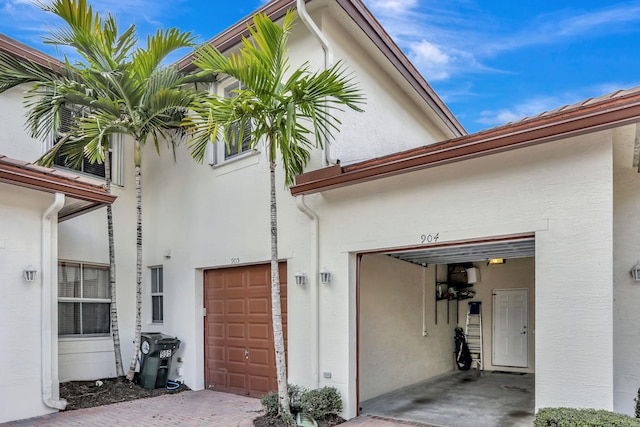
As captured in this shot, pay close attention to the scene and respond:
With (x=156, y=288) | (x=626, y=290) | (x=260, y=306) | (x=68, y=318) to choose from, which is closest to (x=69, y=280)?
(x=68, y=318)

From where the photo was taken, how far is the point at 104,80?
25.9 ft

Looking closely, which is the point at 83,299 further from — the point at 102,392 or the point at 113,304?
the point at 102,392

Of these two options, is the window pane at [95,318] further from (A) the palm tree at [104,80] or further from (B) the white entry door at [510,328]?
(B) the white entry door at [510,328]

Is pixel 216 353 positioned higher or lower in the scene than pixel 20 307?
lower

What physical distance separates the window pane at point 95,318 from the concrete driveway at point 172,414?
213 cm

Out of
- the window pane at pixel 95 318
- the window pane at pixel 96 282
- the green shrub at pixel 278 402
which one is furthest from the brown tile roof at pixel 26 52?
the green shrub at pixel 278 402

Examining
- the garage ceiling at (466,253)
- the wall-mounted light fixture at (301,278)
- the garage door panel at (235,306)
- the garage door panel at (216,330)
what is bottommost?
the garage door panel at (216,330)

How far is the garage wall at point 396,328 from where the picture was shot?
8.05 metres

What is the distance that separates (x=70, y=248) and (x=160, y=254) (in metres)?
1.75

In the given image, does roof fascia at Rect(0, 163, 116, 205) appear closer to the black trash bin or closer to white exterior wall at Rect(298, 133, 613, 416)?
the black trash bin

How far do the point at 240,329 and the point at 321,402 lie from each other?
2.76 metres

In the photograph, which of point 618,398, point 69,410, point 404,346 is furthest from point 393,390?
point 69,410

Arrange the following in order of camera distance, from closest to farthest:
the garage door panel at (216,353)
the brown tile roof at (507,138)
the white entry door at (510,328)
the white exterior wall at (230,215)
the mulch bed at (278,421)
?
the brown tile roof at (507,138)
the mulch bed at (278,421)
the white exterior wall at (230,215)
the garage door panel at (216,353)
the white entry door at (510,328)

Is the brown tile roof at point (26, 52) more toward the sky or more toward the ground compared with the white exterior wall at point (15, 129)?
more toward the sky
